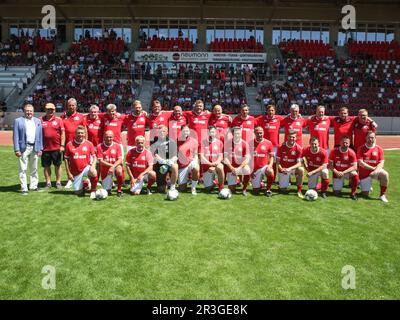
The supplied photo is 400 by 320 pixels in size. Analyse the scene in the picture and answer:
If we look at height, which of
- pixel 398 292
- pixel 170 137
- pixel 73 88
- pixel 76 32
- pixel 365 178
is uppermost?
pixel 76 32

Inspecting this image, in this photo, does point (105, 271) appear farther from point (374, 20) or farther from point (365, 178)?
point (374, 20)

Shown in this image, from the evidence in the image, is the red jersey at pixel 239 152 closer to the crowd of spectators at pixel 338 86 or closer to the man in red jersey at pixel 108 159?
the man in red jersey at pixel 108 159

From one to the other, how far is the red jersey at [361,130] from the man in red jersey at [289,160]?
166 centimetres

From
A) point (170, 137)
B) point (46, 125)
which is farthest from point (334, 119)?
point (46, 125)

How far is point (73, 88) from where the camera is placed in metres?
28.7

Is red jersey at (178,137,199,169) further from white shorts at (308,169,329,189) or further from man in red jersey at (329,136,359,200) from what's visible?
man in red jersey at (329,136,359,200)

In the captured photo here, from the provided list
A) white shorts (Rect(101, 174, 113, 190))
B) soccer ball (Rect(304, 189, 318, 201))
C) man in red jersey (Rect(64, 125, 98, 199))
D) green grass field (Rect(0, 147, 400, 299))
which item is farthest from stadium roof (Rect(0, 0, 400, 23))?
green grass field (Rect(0, 147, 400, 299))

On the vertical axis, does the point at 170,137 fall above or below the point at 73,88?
below

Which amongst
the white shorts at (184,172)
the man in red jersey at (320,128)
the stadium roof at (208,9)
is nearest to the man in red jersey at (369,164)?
the man in red jersey at (320,128)

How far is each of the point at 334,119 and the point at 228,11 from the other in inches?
1101

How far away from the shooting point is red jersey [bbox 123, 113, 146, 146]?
32.6 ft

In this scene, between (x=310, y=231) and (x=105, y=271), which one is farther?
(x=310, y=231)

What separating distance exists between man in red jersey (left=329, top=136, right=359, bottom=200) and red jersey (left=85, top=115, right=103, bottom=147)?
574 cm

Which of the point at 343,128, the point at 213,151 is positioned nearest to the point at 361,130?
the point at 343,128
